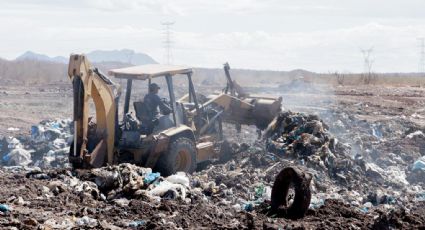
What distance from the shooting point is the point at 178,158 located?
37.8 ft

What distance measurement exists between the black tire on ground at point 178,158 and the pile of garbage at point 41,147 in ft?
8.52

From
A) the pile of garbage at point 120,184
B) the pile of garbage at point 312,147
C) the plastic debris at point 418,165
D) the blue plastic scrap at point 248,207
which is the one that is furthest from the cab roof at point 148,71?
the plastic debris at point 418,165

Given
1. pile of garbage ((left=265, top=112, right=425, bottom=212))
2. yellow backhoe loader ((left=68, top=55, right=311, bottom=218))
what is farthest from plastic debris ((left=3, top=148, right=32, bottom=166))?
pile of garbage ((left=265, top=112, right=425, bottom=212))

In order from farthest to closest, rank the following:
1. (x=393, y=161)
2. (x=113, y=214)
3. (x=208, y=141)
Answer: (x=393, y=161), (x=208, y=141), (x=113, y=214)

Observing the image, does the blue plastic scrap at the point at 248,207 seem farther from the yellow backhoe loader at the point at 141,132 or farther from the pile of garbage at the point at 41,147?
the pile of garbage at the point at 41,147

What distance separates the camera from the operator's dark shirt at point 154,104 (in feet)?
37.0

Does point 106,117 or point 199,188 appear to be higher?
point 106,117

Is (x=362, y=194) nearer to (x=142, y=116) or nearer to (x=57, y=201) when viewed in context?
(x=142, y=116)

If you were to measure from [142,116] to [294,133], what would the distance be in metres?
3.31

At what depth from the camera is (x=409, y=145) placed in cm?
1520

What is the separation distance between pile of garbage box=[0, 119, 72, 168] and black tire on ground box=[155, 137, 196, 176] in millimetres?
2597

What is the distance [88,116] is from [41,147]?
447cm

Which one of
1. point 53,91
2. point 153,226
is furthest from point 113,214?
point 53,91

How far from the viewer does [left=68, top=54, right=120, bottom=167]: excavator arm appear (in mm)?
10180
